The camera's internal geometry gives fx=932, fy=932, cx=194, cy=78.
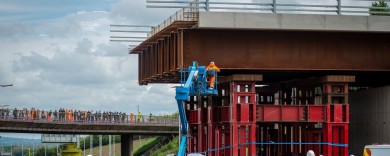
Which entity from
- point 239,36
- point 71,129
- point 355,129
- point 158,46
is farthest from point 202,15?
point 71,129

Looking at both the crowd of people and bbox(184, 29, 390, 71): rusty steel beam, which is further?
the crowd of people

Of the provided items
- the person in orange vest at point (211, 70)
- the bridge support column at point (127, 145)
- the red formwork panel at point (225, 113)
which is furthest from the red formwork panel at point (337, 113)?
the bridge support column at point (127, 145)

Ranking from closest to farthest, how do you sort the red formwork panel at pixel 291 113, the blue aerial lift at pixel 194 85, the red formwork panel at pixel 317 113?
the blue aerial lift at pixel 194 85 → the red formwork panel at pixel 291 113 → the red formwork panel at pixel 317 113

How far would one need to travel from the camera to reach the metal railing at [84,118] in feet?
342

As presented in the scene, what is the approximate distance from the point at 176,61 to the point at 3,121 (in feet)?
182

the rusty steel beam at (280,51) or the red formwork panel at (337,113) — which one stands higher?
the rusty steel beam at (280,51)

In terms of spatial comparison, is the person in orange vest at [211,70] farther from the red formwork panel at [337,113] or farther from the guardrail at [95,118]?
the guardrail at [95,118]

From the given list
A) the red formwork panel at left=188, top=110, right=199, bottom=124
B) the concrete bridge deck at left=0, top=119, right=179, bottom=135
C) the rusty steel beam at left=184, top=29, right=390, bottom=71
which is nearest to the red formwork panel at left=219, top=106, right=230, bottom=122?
the rusty steel beam at left=184, top=29, right=390, bottom=71

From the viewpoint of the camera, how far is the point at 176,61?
166ft

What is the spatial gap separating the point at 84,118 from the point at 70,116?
218 centimetres

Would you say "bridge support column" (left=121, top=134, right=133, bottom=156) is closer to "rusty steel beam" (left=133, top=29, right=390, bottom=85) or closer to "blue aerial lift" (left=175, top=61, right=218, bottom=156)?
"rusty steel beam" (left=133, top=29, right=390, bottom=85)

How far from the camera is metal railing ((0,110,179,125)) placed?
342 ft

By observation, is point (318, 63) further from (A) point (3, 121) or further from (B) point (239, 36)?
(A) point (3, 121)

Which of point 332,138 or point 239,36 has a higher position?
point 239,36
